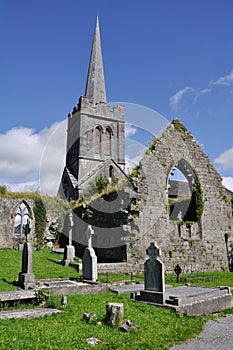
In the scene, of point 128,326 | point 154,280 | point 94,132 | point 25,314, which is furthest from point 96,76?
point 128,326

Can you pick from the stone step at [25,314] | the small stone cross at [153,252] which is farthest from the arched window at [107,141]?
the stone step at [25,314]

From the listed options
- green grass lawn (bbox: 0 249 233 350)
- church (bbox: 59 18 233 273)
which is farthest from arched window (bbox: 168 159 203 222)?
green grass lawn (bbox: 0 249 233 350)

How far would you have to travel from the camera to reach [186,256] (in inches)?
572

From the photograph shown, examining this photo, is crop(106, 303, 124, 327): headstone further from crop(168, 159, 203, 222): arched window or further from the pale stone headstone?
crop(168, 159, 203, 222): arched window

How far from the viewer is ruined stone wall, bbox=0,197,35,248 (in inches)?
831

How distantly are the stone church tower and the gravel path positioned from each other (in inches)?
1126

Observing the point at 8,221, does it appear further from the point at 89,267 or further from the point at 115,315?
the point at 115,315

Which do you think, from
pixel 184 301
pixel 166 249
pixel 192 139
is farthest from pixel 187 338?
pixel 192 139

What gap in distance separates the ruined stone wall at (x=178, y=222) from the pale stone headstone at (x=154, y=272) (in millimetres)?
5809

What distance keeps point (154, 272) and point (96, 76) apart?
38.7 metres

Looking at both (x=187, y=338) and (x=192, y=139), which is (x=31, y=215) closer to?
(x=192, y=139)

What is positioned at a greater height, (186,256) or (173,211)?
(173,211)

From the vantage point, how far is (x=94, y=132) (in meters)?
38.9

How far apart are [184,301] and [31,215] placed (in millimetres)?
18040
